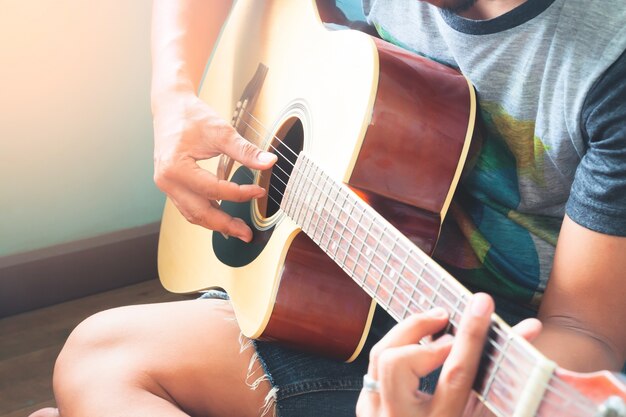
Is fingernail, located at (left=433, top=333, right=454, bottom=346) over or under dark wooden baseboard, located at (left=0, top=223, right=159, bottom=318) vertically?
over

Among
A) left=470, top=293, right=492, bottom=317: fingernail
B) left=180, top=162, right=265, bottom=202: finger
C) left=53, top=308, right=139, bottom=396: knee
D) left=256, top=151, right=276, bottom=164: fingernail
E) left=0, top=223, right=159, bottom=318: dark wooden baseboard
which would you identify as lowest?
left=0, top=223, right=159, bottom=318: dark wooden baseboard

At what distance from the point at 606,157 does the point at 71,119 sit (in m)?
1.24

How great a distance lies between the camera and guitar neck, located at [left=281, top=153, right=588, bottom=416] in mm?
581

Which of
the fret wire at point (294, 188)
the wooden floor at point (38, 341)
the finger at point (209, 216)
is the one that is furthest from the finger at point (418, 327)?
the wooden floor at point (38, 341)

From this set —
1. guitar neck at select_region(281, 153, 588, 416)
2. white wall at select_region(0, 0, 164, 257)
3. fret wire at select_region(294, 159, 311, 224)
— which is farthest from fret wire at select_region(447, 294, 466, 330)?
white wall at select_region(0, 0, 164, 257)

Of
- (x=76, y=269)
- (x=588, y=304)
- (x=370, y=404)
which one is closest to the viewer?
(x=370, y=404)

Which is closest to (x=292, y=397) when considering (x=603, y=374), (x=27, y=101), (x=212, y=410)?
(x=212, y=410)

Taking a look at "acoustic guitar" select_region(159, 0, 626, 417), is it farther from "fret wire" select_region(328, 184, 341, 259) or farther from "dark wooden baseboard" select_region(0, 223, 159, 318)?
"dark wooden baseboard" select_region(0, 223, 159, 318)

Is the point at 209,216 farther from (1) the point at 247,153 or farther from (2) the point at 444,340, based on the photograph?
(2) the point at 444,340

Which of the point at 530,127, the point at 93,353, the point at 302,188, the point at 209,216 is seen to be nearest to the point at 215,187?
the point at 209,216

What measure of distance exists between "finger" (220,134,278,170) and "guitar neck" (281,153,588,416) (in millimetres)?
48

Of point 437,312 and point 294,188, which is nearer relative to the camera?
point 437,312

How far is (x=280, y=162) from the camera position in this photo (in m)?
1.06

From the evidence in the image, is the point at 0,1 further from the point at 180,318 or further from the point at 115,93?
the point at 180,318
